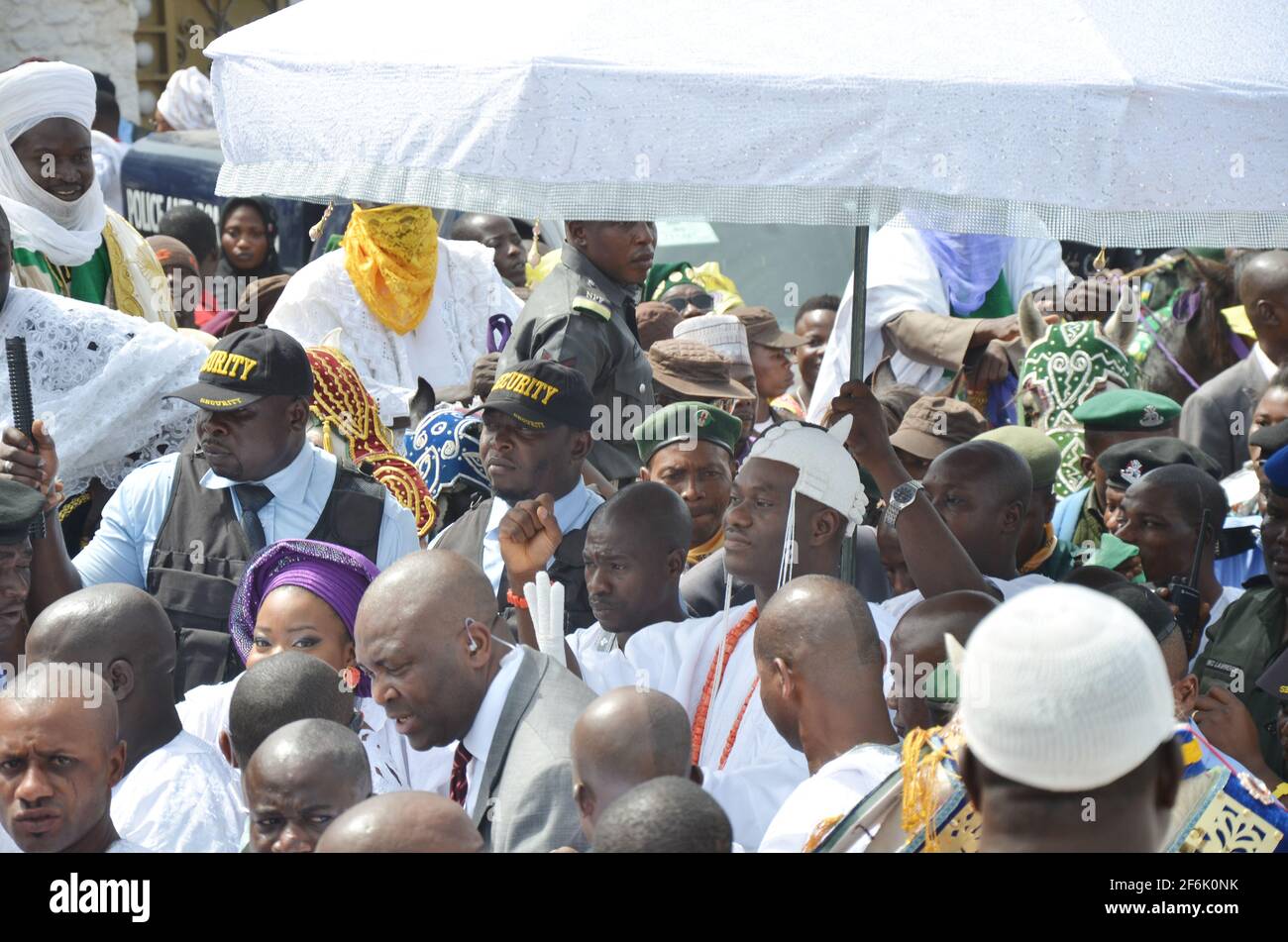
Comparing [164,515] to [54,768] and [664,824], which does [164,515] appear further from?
[664,824]

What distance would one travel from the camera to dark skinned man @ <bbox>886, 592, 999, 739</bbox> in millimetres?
4066

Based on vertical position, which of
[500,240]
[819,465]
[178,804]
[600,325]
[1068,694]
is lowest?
[178,804]

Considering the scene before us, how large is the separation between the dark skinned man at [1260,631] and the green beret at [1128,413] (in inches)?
47.4

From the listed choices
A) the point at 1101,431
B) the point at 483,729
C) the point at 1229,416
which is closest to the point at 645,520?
the point at 483,729

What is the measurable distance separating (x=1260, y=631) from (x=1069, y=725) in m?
Answer: 2.85

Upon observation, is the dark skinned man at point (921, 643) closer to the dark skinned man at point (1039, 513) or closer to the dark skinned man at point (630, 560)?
the dark skinned man at point (630, 560)

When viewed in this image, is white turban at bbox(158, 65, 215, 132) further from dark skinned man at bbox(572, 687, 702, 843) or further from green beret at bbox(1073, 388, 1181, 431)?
dark skinned man at bbox(572, 687, 702, 843)

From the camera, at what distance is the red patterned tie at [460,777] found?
398 centimetres

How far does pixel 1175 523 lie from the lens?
18.1 ft

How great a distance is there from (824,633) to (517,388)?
1722mm

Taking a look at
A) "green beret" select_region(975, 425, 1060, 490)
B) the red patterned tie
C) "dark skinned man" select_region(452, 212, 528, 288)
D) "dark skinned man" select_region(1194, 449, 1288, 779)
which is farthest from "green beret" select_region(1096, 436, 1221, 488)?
"dark skinned man" select_region(452, 212, 528, 288)

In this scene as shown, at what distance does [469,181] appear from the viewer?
4137mm
